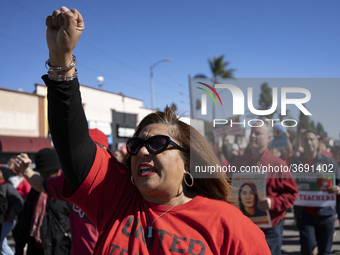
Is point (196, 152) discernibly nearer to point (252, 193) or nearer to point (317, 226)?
point (252, 193)

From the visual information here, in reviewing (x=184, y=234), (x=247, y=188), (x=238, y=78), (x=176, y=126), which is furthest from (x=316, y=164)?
(x=184, y=234)

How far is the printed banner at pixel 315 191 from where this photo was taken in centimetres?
455

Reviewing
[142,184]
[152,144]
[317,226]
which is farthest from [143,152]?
[317,226]

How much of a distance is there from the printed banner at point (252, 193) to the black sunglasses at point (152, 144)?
1903 mm

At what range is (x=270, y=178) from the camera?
366 centimetres

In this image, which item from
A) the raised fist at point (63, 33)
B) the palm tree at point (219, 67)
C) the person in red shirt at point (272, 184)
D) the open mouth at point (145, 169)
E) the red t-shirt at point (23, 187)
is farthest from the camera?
the palm tree at point (219, 67)

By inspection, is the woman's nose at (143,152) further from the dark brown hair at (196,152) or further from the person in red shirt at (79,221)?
the person in red shirt at (79,221)

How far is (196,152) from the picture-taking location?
197 centimetres

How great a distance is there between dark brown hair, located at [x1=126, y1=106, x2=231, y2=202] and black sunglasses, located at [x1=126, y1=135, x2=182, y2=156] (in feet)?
0.34

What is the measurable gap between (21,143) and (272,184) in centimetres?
1777

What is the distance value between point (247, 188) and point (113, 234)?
2259 millimetres

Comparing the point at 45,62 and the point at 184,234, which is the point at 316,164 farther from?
the point at 45,62

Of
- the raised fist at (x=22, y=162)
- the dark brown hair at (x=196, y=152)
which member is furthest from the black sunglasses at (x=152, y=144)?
the raised fist at (x=22, y=162)

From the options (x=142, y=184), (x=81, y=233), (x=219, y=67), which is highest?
(x=219, y=67)
